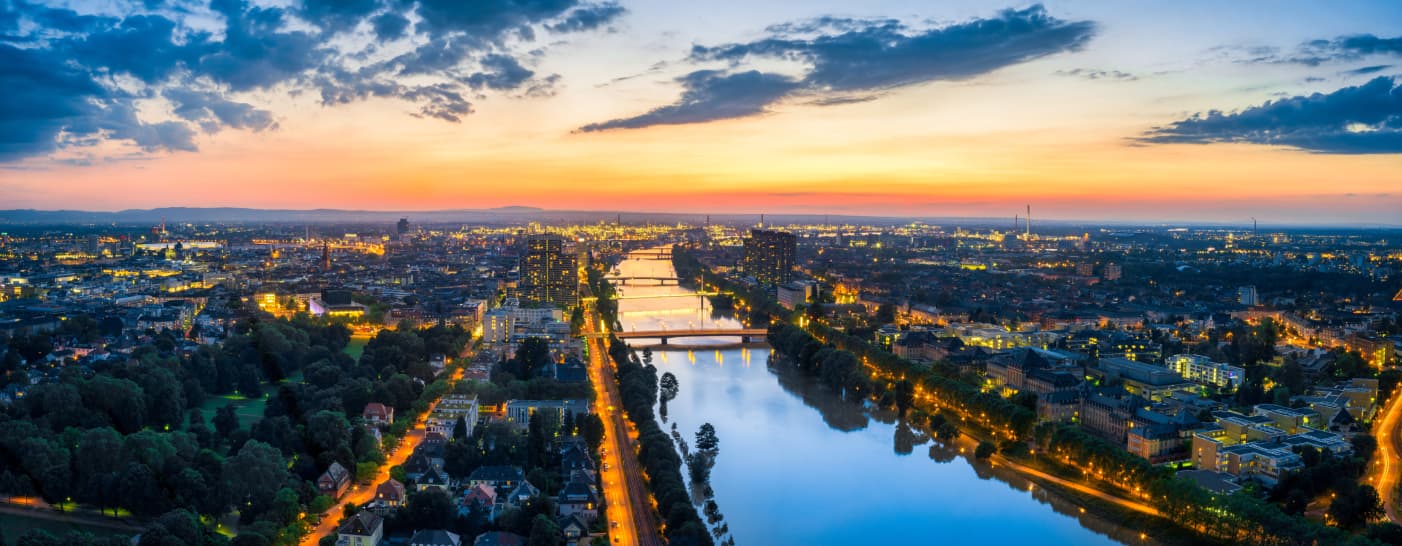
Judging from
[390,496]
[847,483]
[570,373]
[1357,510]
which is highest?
[570,373]

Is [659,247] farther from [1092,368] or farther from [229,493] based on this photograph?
[229,493]

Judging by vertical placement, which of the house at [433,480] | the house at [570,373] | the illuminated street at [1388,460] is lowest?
the illuminated street at [1388,460]

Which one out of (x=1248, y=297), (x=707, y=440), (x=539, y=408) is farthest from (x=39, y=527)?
(x=1248, y=297)

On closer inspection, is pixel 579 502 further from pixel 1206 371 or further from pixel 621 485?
pixel 1206 371

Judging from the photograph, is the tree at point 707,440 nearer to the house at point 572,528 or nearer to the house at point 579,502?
the house at point 579,502

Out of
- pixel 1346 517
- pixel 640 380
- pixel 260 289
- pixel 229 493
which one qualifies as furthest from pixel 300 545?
pixel 260 289

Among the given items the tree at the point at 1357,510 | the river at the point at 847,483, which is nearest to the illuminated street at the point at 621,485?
the river at the point at 847,483
